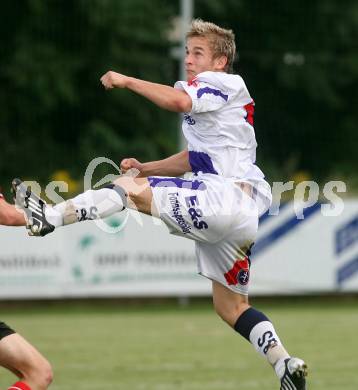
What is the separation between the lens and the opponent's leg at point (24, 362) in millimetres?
7309

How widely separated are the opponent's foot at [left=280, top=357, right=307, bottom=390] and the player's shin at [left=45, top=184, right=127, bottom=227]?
143 cm

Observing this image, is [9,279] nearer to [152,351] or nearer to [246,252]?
[152,351]

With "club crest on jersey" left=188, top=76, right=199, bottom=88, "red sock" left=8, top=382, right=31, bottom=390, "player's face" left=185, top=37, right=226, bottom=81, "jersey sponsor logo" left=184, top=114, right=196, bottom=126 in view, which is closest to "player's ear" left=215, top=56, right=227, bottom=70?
"player's face" left=185, top=37, right=226, bottom=81

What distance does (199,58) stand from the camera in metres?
7.81

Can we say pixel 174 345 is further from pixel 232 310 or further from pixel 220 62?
pixel 220 62

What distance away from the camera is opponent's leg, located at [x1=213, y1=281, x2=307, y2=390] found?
304 inches

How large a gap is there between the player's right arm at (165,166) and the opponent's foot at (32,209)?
36.1 inches

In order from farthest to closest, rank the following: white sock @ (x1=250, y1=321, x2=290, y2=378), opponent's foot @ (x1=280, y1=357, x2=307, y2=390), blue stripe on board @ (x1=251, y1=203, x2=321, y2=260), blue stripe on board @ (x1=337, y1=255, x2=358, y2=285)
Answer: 1. blue stripe on board @ (x1=337, y1=255, x2=358, y2=285)
2. blue stripe on board @ (x1=251, y1=203, x2=321, y2=260)
3. white sock @ (x1=250, y1=321, x2=290, y2=378)
4. opponent's foot @ (x1=280, y1=357, x2=307, y2=390)

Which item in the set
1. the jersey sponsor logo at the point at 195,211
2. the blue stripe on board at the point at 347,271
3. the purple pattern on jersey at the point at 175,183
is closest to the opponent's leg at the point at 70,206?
the purple pattern on jersey at the point at 175,183

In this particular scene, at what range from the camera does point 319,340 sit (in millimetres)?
13641

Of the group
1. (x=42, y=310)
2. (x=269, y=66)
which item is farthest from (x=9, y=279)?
(x=269, y=66)

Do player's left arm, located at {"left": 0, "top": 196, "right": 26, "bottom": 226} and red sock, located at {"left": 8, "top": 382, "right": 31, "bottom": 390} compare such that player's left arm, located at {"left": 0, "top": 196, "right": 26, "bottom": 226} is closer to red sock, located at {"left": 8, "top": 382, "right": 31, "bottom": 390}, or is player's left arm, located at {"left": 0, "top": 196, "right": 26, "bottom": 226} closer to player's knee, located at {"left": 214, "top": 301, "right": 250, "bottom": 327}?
red sock, located at {"left": 8, "top": 382, "right": 31, "bottom": 390}

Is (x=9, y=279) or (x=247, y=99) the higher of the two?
(x=247, y=99)

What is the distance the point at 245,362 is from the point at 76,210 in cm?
513
